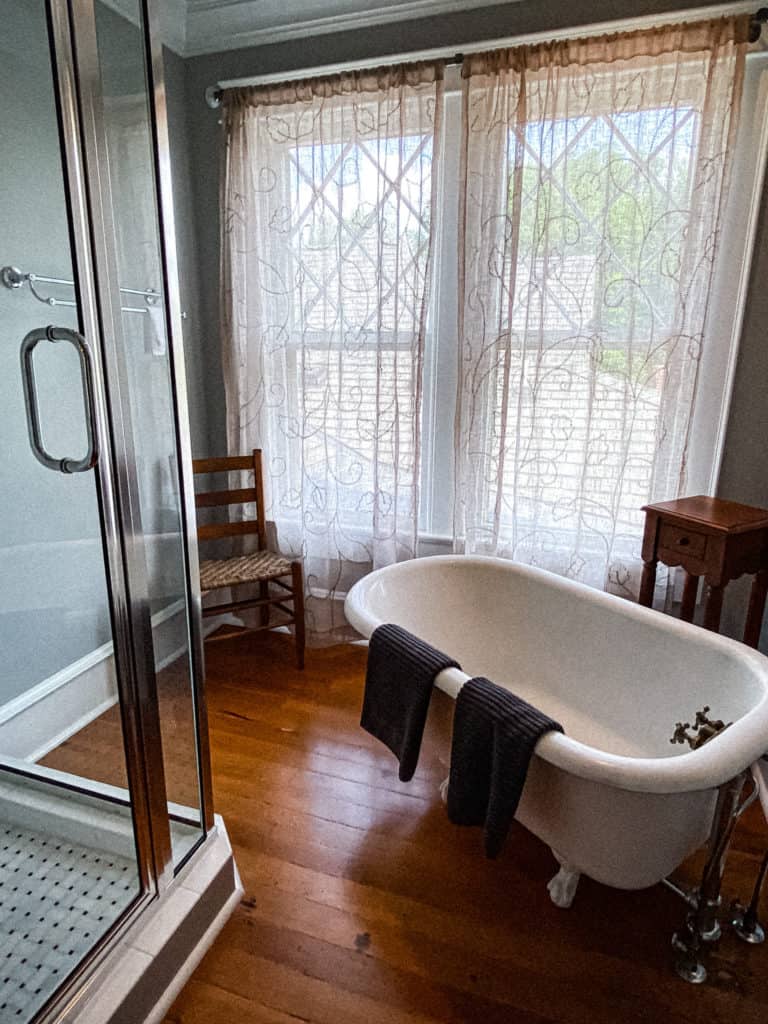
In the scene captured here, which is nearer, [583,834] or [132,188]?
[132,188]

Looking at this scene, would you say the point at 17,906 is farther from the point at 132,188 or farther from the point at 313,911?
the point at 132,188

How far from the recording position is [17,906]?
4.89ft

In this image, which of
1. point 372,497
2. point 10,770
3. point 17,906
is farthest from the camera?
point 372,497

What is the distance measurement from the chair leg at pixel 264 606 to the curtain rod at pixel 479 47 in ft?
6.28

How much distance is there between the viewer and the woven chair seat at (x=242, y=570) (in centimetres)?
242

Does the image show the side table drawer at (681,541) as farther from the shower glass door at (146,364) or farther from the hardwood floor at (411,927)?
the shower glass door at (146,364)

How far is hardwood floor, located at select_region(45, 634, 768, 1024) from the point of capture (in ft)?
4.29

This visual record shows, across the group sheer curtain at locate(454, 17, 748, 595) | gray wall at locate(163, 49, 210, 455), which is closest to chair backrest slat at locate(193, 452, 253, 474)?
A: gray wall at locate(163, 49, 210, 455)

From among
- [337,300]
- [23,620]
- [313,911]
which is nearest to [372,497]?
[337,300]

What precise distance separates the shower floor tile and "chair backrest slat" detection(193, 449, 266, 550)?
4.18ft

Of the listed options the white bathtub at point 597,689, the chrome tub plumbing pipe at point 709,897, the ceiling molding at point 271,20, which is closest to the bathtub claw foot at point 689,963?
the chrome tub plumbing pipe at point 709,897

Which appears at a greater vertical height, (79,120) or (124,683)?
(79,120)

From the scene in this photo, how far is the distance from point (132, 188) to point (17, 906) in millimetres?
1613

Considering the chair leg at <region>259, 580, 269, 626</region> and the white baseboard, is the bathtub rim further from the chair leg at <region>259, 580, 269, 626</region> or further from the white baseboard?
the chair leg at <region>259, 580, 269, 626</region>
